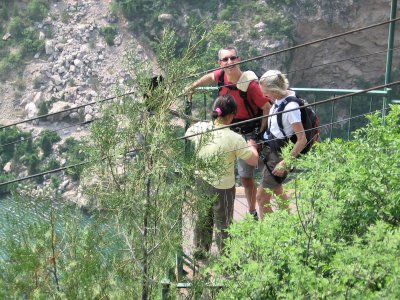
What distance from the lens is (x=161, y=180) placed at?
3986 mm

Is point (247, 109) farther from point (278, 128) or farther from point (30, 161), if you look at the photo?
point (30, 161)

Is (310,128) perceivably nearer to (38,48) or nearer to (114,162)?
(114,162)

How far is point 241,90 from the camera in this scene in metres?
5.02

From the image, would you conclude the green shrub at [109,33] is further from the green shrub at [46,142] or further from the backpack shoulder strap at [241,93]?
the backpack shoulder strap at [241,93]

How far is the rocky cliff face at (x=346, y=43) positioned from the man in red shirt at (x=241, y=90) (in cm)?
4661

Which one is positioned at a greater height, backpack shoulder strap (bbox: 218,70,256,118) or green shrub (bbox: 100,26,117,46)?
backpack shoulder strap (bbox: 218,70,256,118)

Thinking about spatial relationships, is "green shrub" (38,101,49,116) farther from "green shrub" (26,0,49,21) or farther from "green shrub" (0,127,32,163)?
"green shrub" (26,0,49,21)

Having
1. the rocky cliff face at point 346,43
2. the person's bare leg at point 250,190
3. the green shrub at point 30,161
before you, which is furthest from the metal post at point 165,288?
the rocky cliff face at point 346,43

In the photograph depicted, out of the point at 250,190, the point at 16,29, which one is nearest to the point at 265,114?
the point at 250,190

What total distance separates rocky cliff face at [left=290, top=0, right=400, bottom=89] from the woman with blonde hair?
46806 mm

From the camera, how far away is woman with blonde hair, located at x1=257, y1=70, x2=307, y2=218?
186 inches

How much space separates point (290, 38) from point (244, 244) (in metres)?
48.6

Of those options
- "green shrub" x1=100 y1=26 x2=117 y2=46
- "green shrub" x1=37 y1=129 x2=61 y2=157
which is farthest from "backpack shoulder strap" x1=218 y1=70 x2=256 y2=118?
"green shrub" x1=100 y1=26 x2=117 y2=46

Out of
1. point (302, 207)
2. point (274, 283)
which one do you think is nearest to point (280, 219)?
point (302, 207)
